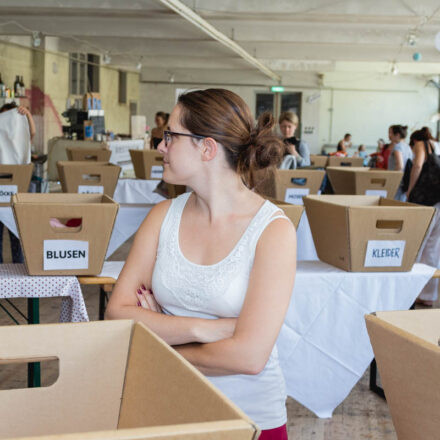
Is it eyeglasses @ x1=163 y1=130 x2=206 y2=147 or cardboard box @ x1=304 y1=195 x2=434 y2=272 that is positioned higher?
eyeglasses @ x1=163 y1=130 x2=206 y2=147

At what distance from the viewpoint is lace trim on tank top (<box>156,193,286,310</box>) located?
1.60m

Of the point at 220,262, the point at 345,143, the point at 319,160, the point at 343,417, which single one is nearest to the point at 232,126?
the point at 220,262

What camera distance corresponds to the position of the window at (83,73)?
16.5m

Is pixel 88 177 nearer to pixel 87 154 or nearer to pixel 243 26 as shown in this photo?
pixel 87 154

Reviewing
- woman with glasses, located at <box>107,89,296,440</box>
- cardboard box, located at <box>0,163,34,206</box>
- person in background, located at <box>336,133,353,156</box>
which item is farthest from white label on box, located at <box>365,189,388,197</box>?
person in background, located at <box>336,133,353,156</box>

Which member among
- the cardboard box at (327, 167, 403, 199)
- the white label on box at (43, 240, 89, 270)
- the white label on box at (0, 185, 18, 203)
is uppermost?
the cardboard box at (327, 167, 403, 199)

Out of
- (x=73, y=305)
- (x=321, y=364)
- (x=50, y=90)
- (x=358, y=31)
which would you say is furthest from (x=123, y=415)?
(x=50, y=90)

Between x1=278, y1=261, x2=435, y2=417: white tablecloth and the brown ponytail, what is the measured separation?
3.81ft

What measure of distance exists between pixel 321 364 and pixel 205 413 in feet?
7.20

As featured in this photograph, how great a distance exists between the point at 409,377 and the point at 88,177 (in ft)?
12.1

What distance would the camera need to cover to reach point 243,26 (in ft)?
41.2

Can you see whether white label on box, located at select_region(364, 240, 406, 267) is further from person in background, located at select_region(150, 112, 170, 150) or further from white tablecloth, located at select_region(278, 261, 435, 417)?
person in background, located at select_region(150, 112, 170, 150)

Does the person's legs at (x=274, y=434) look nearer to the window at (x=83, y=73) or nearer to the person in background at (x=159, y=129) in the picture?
the person in background at (x=159, y=129)

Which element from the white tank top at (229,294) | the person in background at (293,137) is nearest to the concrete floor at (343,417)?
the white tank top at (229,294)
